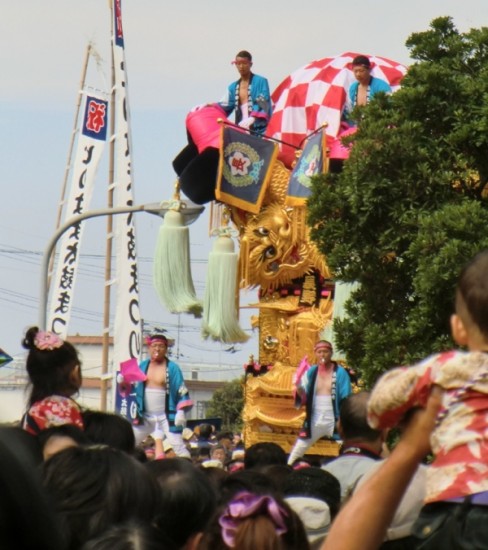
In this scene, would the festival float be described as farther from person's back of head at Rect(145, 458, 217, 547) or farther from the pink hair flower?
person's back of head at Rect(145, 458, 217, 547)

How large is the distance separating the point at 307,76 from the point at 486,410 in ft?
56.1

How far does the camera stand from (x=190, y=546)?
4.11 m

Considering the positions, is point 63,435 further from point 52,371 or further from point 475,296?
point 475,296

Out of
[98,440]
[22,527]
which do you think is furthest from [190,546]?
[22,527]

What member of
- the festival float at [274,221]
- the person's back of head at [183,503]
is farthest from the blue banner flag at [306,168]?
the person's back of head at [183,503]

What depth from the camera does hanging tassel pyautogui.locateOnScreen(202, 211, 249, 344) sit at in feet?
58.5

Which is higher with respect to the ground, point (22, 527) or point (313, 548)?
point (22, 527)

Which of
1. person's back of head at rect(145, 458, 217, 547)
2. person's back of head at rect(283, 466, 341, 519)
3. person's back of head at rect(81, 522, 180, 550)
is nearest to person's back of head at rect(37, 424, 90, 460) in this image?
person's back of head at rect(145, 458, 217, 547)

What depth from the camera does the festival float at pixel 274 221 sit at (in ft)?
59.7

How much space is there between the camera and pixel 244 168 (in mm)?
18234

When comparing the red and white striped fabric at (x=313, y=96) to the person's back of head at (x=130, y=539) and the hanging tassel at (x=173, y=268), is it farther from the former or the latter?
the person's back of head at (x=130, y=539)

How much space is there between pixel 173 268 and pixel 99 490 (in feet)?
48.0

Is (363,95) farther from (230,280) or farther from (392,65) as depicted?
(230,280)

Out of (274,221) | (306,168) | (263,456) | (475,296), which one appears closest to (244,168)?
(274,221)
